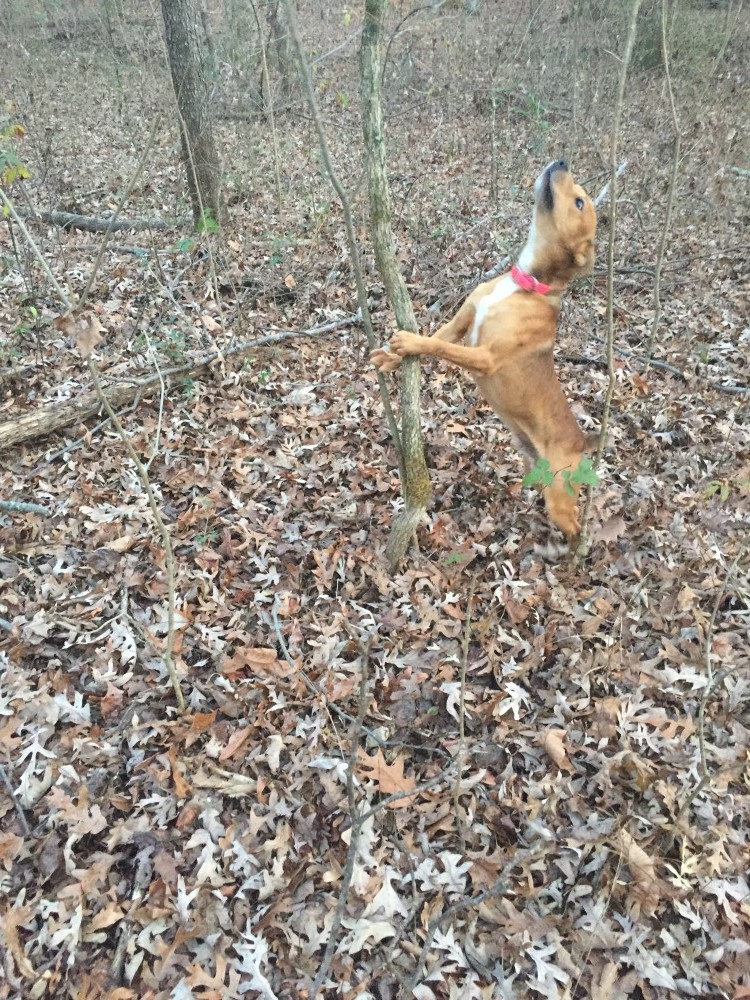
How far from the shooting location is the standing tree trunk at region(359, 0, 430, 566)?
3.20 meters

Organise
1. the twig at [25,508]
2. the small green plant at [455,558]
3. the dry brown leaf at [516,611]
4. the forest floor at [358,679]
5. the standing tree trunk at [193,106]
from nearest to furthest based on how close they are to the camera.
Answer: the forest floor at [358,679], the dry brown leaf at [516,611], the small green plant at [455,558], the twig at [25,508], the standing tree trunk at [193,106]

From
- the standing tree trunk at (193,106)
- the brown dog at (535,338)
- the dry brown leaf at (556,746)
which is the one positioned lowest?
the dry brown leaf at (556,746)

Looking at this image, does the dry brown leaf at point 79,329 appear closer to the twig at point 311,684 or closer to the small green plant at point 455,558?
the twig at point 311,684

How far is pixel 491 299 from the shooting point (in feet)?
13.7

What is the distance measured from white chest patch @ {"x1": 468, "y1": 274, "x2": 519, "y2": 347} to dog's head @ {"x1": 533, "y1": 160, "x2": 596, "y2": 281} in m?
0.27

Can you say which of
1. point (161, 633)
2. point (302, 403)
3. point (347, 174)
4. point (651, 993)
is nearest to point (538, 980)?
point (651, 993)

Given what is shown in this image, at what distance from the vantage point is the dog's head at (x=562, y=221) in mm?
3850

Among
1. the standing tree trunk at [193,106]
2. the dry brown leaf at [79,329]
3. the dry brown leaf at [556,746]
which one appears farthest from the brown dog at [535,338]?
the standing tree trunk at [193,106]

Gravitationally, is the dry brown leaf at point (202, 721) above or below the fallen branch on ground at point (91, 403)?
below

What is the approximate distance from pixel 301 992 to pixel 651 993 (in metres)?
1.55

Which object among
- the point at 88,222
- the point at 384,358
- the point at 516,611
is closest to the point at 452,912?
the point at 516,611

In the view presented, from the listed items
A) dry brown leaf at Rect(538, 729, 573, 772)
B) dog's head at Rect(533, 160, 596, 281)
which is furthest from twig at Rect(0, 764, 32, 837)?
dog's head at Rect(533, 160, 596, 281)

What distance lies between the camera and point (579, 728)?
3699 millimetres

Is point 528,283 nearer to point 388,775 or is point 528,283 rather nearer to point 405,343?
point 405,343
